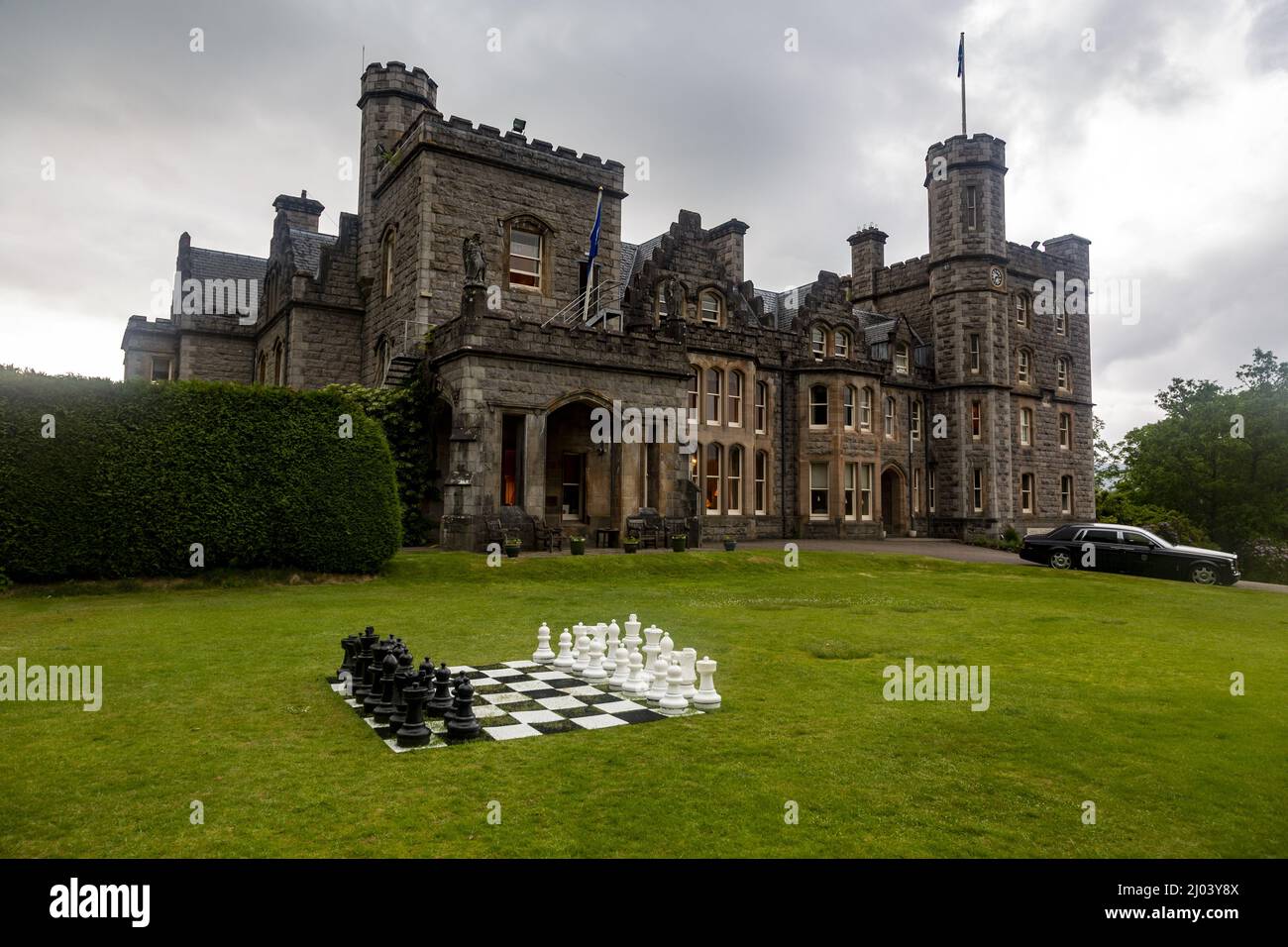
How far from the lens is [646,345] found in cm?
2330

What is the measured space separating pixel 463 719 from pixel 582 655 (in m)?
2.37

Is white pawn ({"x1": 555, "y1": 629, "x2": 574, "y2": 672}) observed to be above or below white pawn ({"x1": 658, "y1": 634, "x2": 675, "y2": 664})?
below

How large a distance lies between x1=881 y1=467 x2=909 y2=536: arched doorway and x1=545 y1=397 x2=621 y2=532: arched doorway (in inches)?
693

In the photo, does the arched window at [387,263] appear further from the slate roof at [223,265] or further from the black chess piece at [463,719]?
the black chess piece at [463,719]

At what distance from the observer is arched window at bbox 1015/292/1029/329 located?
40031 millimetres

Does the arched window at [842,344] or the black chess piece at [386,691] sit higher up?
the arched window at [842,344]

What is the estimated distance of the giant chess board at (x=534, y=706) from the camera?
5.63 meters

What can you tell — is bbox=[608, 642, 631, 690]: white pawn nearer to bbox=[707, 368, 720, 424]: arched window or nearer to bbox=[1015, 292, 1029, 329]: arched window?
bbox=[707, 368, 720, 424]: arched window

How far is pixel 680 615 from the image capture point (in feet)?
39.9

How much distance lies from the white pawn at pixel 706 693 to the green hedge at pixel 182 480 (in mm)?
11966

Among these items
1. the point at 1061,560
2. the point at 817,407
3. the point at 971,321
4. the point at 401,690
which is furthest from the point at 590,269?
the point at 971,321

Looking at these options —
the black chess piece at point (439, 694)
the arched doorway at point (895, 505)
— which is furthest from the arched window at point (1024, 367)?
the black chess piece at point (439, 694)

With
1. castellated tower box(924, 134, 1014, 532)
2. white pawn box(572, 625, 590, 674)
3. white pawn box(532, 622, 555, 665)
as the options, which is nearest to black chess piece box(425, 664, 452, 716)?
white pawn box(572, 625, 590, 674)
